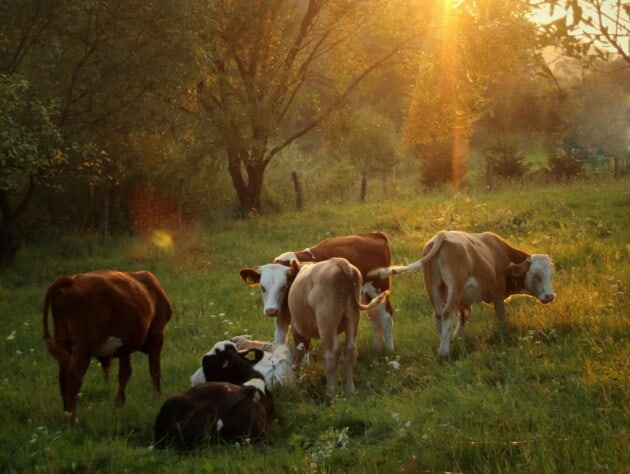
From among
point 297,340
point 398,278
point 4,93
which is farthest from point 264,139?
point 297,340

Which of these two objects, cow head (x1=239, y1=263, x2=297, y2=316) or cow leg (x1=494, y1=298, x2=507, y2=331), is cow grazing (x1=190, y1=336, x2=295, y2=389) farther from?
cow leg (x1=494, y1=298, x2=507, y2=331)

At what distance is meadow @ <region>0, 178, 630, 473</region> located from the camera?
557 cm

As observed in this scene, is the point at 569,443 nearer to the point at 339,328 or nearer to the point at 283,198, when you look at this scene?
the point at 339,328

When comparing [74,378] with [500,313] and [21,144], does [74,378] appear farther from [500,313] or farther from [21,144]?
[21,144]

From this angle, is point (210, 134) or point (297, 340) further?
point (210, 134)

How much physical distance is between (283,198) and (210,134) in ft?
28.9

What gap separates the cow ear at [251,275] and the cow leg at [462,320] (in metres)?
2.87

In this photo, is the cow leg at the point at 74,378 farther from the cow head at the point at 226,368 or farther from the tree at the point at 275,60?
the tree at the point at 275,60

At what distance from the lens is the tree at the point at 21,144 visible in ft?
38.9

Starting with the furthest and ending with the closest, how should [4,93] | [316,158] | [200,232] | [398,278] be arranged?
[316,158]
[200,232]
[398,278]
[4,93]

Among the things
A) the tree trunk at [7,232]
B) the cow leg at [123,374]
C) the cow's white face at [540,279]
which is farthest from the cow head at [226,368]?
the tree trunk at [7,232]

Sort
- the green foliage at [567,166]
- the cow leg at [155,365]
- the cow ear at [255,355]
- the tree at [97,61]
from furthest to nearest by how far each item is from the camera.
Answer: the green foliage at [567,166] < the tree at [97,61] < the cow leg at [155,365] < the cow ear at [255,355]

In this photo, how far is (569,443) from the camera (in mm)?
5242

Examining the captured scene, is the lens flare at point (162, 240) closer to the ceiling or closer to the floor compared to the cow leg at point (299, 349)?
closer to the ceiling
